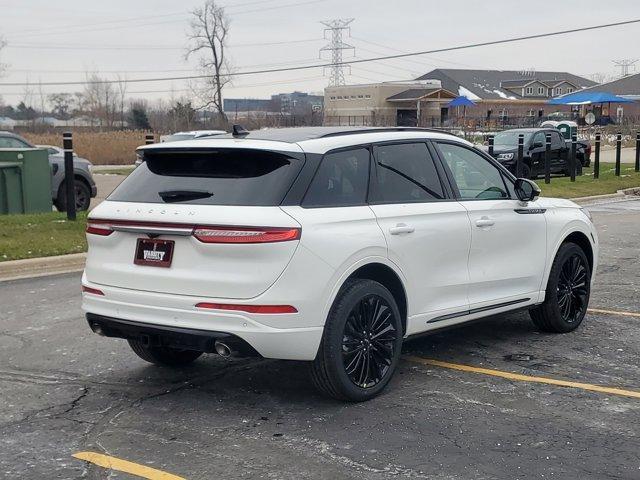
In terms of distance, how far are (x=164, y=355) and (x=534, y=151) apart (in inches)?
825

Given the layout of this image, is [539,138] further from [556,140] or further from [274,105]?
[274,105]

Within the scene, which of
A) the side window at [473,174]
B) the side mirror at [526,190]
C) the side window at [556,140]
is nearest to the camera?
the side window at [473,174]

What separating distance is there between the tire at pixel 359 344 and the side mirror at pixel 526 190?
1.85 meters

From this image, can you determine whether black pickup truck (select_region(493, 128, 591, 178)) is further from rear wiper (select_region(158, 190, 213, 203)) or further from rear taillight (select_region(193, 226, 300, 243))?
rear taillight (select_region(193, 226, 300, 243))

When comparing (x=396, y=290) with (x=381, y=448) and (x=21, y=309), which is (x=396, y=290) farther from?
(x=21, y=309)

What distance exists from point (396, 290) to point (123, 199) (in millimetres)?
1874

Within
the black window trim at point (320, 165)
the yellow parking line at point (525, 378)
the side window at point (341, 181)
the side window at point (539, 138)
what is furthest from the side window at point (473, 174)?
the side window at point (539, 138)

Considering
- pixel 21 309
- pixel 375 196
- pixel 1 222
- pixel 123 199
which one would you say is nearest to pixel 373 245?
pixel 375 196

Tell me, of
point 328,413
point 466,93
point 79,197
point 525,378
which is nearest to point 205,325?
point 328,413

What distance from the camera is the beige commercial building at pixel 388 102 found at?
253ft

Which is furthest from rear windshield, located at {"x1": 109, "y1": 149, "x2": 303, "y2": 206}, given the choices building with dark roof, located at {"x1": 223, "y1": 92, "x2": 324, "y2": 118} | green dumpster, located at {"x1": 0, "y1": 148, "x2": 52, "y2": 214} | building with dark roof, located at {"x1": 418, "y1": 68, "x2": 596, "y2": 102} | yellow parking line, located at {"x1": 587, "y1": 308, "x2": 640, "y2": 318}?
building with dark roof, located at {"x1": 418, "y1": 68, "x2": 596, "y2": 102}

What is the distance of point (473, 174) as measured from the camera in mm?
6762

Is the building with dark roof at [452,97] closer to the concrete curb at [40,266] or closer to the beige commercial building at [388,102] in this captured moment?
the beige commercial building at [388,102]

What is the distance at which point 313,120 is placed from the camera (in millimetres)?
58281
